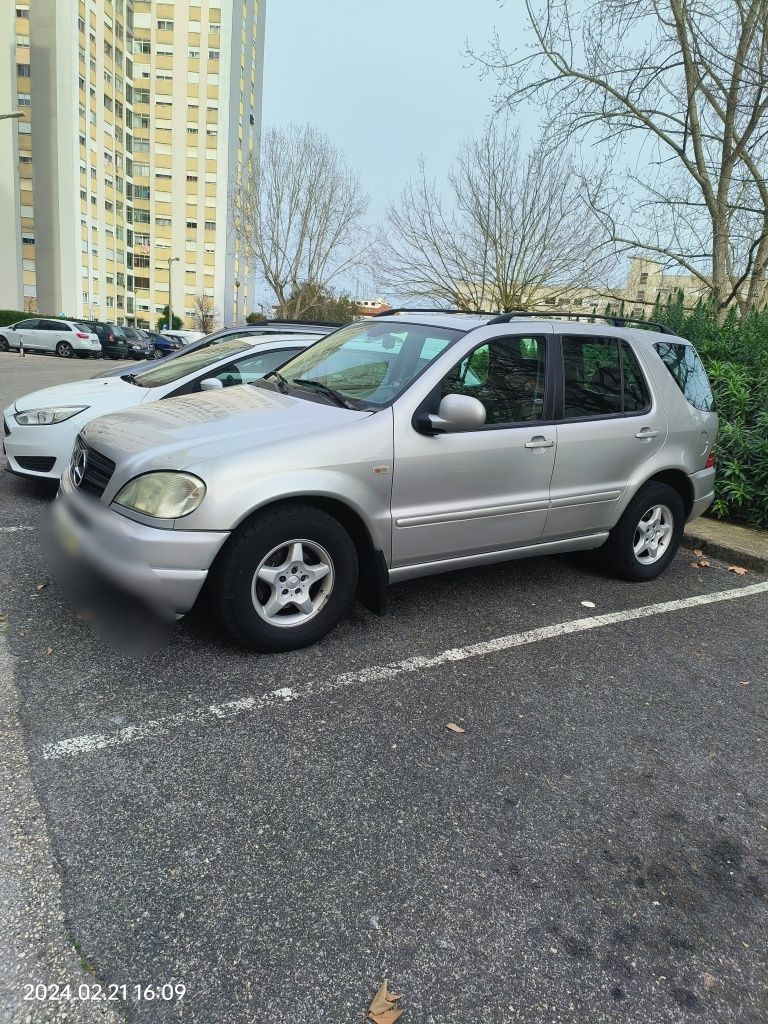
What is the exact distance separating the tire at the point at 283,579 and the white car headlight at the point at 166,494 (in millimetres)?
258

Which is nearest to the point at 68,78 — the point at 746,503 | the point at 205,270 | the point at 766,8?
the point at 205,270

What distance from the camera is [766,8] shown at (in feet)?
31.5

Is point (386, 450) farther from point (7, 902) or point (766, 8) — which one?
point (766, 8)

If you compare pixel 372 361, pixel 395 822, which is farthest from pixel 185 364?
pixel 395 822

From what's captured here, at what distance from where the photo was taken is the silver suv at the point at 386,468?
3.22 meters

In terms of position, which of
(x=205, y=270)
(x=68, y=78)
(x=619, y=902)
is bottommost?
(x=619, y=902)

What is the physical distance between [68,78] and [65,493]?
205 feet

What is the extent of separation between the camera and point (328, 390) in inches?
157

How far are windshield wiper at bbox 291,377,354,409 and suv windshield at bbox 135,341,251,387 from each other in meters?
2.22

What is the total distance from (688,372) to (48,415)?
16.4 feet

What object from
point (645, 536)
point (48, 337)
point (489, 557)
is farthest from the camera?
point (48, 337)

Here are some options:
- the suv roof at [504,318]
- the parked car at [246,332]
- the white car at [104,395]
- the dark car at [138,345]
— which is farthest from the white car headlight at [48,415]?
the dark car at [138,345]

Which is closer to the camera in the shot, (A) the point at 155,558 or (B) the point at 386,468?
(A) the point at 155,558

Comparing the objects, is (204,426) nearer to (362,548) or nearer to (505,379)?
(362,548)
